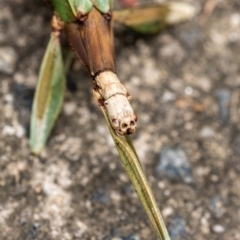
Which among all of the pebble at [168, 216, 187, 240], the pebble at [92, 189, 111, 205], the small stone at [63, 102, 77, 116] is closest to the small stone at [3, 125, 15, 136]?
the small stone at [63, 102, 77, 116]

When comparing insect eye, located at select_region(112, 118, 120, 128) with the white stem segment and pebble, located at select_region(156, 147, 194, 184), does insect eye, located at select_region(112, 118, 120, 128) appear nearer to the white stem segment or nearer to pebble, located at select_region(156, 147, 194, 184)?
the white stem segment

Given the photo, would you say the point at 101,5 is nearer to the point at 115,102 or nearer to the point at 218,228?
the point at 115,102

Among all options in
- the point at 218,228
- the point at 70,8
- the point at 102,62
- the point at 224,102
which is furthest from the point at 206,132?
the point at 70,8

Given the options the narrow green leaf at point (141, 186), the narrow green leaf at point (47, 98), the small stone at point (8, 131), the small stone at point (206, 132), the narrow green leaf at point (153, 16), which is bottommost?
the narrow green leaf at point (141, 186)

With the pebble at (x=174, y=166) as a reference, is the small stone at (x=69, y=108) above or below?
above

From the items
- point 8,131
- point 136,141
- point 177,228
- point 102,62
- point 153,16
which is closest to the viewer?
point 102,62

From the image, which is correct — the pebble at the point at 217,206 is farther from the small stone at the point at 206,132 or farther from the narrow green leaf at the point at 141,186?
the narrow green leaf at the point at 141,186

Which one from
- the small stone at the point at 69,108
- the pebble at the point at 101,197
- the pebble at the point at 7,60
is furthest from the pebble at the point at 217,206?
the pebble at the point at 7,60
